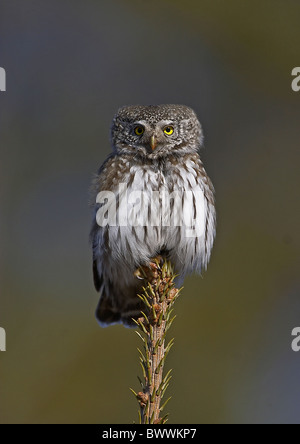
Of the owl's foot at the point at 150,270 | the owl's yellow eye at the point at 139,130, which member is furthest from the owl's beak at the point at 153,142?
the owl's foot at the point at 150,270

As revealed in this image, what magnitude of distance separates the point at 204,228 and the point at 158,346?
4.72 ft

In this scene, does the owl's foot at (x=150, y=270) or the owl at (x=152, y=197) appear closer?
the owl's foot at (x=150, y=270)

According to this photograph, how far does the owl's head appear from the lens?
4410mm

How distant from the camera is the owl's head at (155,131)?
4.41 m

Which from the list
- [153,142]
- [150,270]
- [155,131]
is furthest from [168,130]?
[150,270]

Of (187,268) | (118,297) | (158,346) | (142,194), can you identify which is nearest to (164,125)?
(142,194)

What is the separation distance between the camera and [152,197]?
419cm
